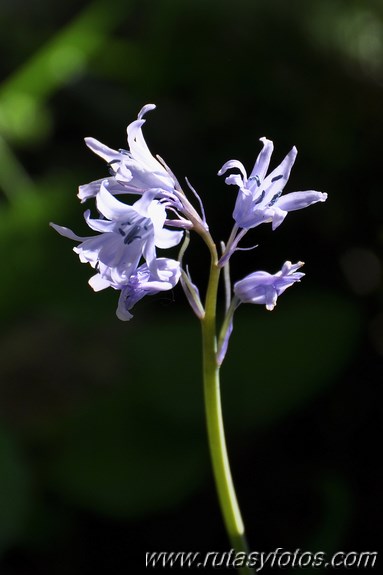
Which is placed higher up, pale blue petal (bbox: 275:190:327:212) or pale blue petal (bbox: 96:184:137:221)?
pale blue petal (bbox: 96:184:137:221)

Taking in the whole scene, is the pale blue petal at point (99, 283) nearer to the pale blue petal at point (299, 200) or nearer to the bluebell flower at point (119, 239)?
the bluebell flower at point (119, 239)

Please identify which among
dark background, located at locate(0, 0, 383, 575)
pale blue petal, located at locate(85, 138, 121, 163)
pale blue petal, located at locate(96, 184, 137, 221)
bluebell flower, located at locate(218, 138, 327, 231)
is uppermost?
pale blue petal, located at locate(85, 138, 121, 163)

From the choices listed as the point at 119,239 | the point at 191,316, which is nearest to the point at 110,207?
the point at 119,239

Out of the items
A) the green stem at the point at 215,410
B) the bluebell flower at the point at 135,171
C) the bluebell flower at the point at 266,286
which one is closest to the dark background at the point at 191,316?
the green stem at the point at 215,410

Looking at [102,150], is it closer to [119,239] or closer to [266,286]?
[119,239]

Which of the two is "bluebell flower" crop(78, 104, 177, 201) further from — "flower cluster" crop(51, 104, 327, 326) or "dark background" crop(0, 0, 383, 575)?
"dark background" crop(0, 0, 383, 575)

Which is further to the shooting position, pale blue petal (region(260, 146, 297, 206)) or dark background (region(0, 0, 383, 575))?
dark background (region(0, 0, 383, 575))

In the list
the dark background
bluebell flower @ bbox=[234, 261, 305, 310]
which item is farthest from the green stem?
Result: the dark background

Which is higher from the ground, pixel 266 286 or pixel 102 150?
pixel 102 150
